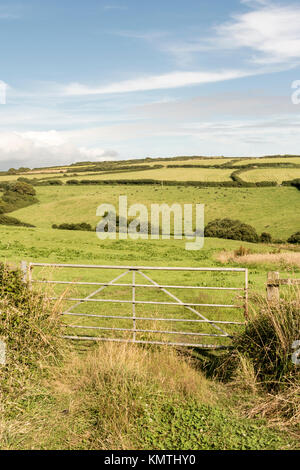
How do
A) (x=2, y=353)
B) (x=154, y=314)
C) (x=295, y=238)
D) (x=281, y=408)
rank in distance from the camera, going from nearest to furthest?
(x=281, y=408) → (x=2, y=353) → (x=154, y=314) → (x=295, y=238)

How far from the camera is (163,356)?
26.0 ft

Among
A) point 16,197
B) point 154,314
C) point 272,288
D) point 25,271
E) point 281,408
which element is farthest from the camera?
point 16,197

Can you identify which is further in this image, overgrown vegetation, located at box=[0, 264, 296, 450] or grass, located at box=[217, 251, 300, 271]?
grass, located at box=[217, 251, 300, 271]

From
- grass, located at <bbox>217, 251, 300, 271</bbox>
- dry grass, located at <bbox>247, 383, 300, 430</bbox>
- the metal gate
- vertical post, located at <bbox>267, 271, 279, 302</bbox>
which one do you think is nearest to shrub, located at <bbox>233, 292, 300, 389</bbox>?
dry grass, located at <bbox>247, 383, 300, 430</bbox>

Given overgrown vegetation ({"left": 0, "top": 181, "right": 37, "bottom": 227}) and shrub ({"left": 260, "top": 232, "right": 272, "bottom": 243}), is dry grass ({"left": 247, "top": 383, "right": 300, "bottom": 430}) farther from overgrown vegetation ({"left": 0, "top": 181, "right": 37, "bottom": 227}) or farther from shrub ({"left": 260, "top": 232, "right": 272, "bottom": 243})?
overgrown vegetation ({"left": 0, "top": 181, "right": 37, "bottom": 227})

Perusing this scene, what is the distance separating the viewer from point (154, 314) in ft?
40.4

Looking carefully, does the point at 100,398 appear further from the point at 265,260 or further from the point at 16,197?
the point at 16,197

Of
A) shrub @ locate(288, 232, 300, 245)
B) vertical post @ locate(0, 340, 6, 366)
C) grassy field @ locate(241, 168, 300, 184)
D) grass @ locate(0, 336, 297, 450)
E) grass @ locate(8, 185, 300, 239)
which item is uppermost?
grassy field @ locate(241, 168, 300, 184)

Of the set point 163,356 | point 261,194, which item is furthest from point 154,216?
point 163,356

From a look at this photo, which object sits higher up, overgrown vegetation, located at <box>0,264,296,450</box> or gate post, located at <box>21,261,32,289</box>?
gate post, located at <box>21,261,32,289</box>

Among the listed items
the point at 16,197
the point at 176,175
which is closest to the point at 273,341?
the point at 16,197

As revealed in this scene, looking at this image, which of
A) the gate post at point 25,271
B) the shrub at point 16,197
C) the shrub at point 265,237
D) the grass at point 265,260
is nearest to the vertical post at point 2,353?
the gate post at point 25,271

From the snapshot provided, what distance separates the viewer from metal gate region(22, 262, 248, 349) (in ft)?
29.0

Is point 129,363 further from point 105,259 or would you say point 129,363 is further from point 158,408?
point 105,259
